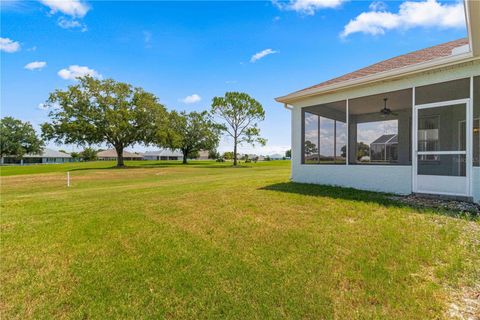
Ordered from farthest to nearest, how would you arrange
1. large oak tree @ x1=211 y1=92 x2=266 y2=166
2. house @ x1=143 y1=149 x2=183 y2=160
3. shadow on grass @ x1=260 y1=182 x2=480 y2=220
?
1. house @ x1=143 y1=149 x2=183 y2=160
2. large oak tree @ x1=211 y1=92 x2=266 y2=166
3. shadow on grass @ x1=260 y1=182 x2=480 y2=220

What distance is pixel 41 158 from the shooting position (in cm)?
7419

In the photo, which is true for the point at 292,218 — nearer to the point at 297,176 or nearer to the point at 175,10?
the point at 297,176

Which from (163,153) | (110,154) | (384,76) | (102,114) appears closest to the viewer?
(384,76)

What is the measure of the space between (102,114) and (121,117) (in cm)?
250

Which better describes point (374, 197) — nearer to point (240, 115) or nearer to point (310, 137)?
point (310, 137)

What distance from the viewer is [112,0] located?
10289 millimetres

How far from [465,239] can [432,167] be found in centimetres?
344

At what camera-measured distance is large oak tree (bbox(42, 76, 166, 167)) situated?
Result: 29.1 metres

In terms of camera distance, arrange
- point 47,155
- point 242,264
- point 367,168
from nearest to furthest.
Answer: point 242,264, point 367,168, point 47,155

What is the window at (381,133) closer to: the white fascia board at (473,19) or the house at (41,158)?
the white fascia board at (473,19)

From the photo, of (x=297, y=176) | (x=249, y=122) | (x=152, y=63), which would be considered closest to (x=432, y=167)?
(x=297, y=176)

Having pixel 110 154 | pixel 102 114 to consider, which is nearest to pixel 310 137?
pixel 102 114

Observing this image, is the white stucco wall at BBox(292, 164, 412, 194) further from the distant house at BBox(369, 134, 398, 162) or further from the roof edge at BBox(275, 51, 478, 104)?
the distant house at BBox(369, 134, 398, 162)

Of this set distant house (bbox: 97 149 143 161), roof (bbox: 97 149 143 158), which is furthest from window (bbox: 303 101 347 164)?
roof (bbox: 97 149 143 158)
